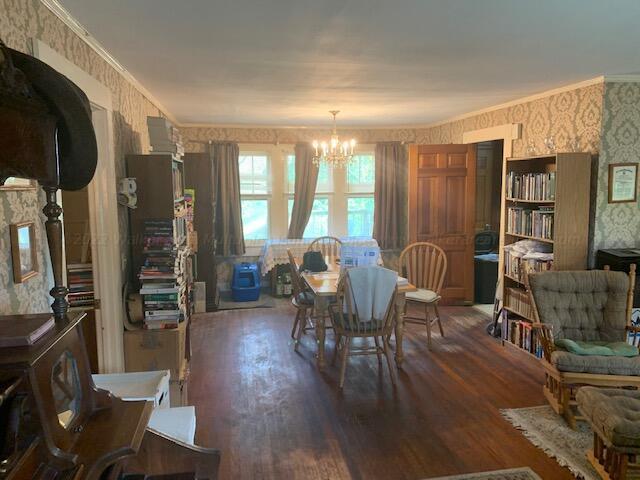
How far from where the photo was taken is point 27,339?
927 mm

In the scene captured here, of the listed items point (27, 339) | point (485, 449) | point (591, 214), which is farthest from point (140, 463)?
point (591, 214)

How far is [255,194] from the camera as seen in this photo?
680cm

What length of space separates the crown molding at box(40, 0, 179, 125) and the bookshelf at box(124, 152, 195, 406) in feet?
2.04

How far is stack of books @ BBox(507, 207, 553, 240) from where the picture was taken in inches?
163

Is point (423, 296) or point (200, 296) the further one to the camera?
point (200, 296)

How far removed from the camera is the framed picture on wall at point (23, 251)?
1.65m

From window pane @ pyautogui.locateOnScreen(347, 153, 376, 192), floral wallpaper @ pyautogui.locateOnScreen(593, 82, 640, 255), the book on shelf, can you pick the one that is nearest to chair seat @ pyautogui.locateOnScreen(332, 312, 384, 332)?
floral wallpaper @ pyautogui.locateOnScreen(593, 82, 640, 255)

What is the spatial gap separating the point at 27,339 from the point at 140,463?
2.11ft

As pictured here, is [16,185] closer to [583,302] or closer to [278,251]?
[583,302]

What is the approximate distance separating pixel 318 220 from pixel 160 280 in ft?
13.3

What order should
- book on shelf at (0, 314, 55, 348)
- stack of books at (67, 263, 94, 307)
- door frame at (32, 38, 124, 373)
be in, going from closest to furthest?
book on shelf at (0, 314, 55, 348)
door frame at (32, 38, 124, 373)
stack of books at (67, 263, 94, 307)

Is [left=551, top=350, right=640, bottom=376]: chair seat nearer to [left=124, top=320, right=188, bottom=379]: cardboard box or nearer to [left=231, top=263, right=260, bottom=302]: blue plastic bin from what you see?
[left=124, top=320, right=188, bottom=379]: cardboard box

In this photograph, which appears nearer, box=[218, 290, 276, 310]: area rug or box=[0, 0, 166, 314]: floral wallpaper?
box=[0, 0, 166, 314]: floral wallpaper

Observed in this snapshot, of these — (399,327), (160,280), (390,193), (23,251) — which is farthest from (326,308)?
(390,193)
